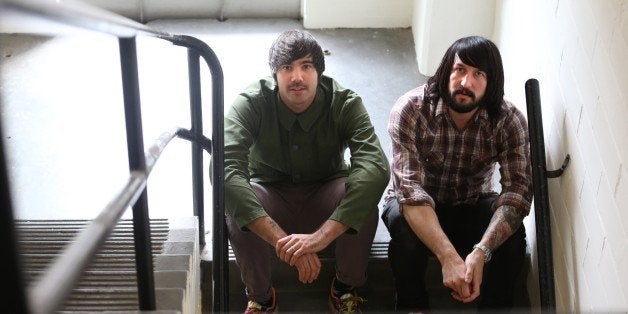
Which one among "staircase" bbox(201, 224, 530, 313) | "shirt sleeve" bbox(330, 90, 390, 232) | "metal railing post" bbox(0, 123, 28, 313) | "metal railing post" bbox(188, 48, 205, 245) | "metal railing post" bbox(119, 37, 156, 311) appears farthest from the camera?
"staircase" bbox(201, 224, 530, 313)

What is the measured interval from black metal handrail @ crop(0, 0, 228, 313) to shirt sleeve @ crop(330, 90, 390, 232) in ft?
1.31

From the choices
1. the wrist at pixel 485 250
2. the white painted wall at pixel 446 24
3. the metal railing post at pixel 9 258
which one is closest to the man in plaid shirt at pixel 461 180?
the wrist at pixel 485 250

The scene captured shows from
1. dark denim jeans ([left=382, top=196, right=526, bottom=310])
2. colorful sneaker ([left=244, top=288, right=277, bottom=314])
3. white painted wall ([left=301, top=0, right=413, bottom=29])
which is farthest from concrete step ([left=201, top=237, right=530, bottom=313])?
white painted wall ([left=301, top=0, right=413, bottom=29])

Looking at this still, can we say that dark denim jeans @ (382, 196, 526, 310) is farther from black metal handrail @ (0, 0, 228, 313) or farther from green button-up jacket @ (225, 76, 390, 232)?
black metal handrail @ (0, 0, 228, 313)

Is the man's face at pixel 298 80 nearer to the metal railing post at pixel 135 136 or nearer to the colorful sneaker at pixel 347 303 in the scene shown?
the colorful sneaker at pixel 347 303

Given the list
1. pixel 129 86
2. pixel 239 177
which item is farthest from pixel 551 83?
pixel 129 86

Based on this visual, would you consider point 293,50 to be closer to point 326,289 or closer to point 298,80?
point 298,80

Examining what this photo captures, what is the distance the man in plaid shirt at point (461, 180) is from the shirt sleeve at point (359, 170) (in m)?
0.07

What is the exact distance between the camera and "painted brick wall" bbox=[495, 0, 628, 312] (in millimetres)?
1887

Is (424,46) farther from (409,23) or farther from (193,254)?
(193,254)

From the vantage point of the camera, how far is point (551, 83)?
251 centimetres

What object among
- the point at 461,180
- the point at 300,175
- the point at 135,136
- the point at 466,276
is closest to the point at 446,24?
the point at 461,180

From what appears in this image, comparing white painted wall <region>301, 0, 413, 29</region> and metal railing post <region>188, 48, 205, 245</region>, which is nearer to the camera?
metal railing post <region>188, 48, 205, 245</region>

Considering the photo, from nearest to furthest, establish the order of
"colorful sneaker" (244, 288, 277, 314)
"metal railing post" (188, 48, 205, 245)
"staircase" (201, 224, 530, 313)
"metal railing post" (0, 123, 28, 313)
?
"metal railing post" (0, 123, 28, 313)
"metal railing post" (188, 48, 205, 245)
"colorful sneaker" (244, 288, 277, 314)
"staircase" (201, 224, 530, 313)
